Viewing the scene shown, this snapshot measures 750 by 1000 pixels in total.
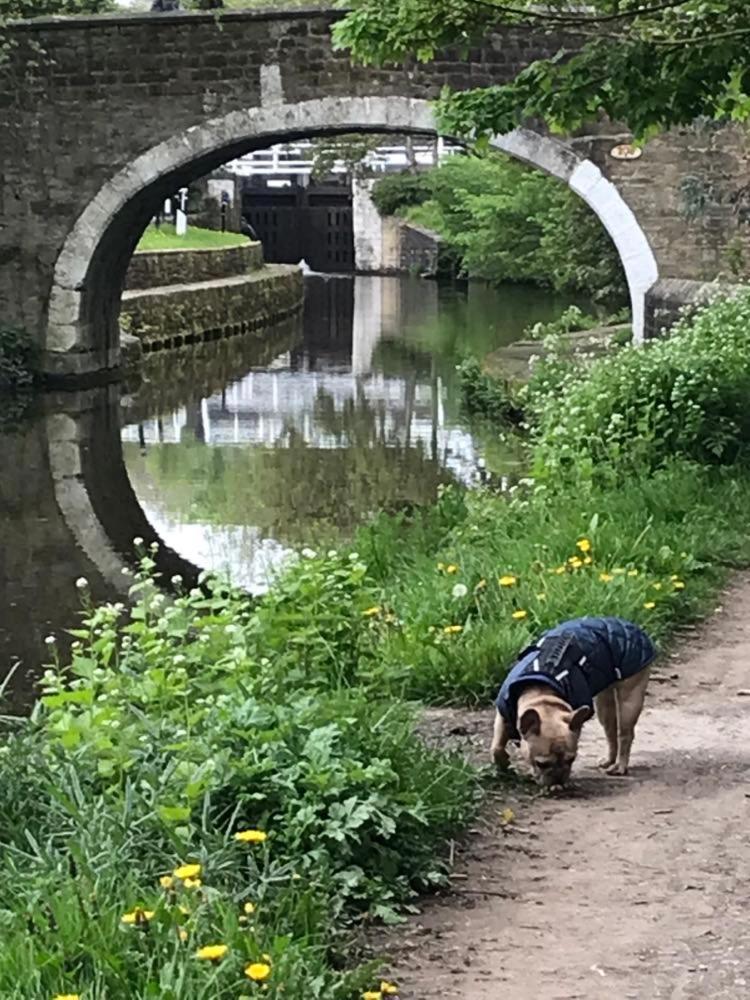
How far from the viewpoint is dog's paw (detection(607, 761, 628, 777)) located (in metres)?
4.38

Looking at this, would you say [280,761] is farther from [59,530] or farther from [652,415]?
[59,530]

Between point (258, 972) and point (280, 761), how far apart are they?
3.07 feet

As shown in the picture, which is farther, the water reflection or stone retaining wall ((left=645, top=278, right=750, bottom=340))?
stone retaining wall ((left=645, top=278, right=750, bottom=340))

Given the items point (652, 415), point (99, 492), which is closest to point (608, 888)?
point (652, 415)

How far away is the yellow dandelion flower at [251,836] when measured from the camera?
10.5ft

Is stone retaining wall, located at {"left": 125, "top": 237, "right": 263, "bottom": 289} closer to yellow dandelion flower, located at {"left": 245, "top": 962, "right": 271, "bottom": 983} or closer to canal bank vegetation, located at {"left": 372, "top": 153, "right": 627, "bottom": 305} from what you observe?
canal bank vegetation, located at {"left": 372, "top": 153, "right": 627, "bottom": 305}

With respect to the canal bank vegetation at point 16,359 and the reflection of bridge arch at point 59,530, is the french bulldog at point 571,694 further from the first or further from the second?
the canal bank vegetation at point 16,359

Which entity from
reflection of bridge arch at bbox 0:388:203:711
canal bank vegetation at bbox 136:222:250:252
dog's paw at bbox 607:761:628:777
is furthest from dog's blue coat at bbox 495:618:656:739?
A: canal bank vegetation at bbox 136:222:250:252

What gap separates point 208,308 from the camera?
25047 mm

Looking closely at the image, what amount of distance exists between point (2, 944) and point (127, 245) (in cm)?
1651

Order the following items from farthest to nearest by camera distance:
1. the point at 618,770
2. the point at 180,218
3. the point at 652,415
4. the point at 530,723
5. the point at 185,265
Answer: the point at 180,218
the point at 185,265
the point at 652,415
the point at 618,770
the point at 530,723

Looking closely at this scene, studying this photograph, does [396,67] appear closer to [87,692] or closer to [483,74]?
[483,74]

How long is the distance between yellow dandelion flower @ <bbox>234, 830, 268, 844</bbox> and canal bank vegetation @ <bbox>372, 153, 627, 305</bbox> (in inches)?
873

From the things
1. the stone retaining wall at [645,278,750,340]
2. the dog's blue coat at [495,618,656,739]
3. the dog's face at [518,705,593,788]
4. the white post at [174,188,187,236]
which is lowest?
A: the dog's face at [518,705,593,788]
